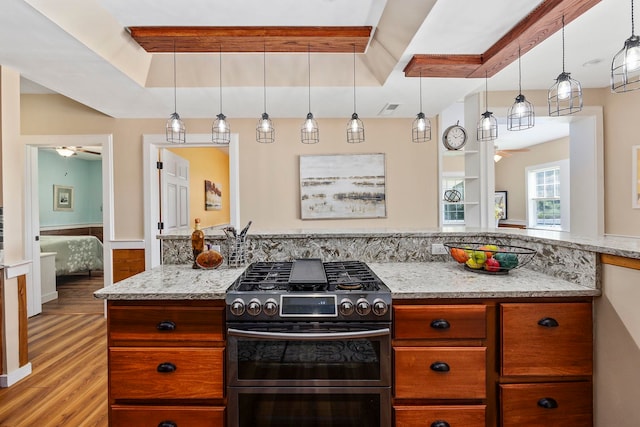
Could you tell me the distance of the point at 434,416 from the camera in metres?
1.43

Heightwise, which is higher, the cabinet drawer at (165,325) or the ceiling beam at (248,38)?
the ceiling beam at (248,38)

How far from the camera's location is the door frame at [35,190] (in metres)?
3.81

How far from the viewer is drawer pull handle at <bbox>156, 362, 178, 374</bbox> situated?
145 cm

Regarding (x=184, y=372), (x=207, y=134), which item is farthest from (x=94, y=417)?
(x=207, y=134)

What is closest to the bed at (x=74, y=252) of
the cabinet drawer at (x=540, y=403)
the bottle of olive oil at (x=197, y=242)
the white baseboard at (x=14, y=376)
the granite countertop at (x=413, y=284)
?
the white baseboard at (x=14, y=376)

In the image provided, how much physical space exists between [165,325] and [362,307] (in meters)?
0.86

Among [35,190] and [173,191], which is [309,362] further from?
[35,190]

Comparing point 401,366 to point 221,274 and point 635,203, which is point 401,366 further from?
point 635,203

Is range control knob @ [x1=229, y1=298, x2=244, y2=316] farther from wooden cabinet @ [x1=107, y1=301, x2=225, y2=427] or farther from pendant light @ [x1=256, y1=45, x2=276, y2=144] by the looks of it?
pendant light @ [x1=256, y1=45, x2=276, y2=144]

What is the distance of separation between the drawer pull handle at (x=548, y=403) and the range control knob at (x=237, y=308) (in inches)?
53.5

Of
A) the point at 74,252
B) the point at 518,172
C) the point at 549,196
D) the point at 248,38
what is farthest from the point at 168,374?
the point at 518,172

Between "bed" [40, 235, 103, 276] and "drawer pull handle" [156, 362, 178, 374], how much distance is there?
506cm

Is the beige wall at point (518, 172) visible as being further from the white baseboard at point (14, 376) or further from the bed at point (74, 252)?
the bed at point (74, 252)

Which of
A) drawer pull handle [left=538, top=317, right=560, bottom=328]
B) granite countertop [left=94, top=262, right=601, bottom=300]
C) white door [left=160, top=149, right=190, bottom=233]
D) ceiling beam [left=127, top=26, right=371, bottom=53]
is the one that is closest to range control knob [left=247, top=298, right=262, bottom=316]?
granite countertop [left=94, top=262, right=601, bottom=300]
